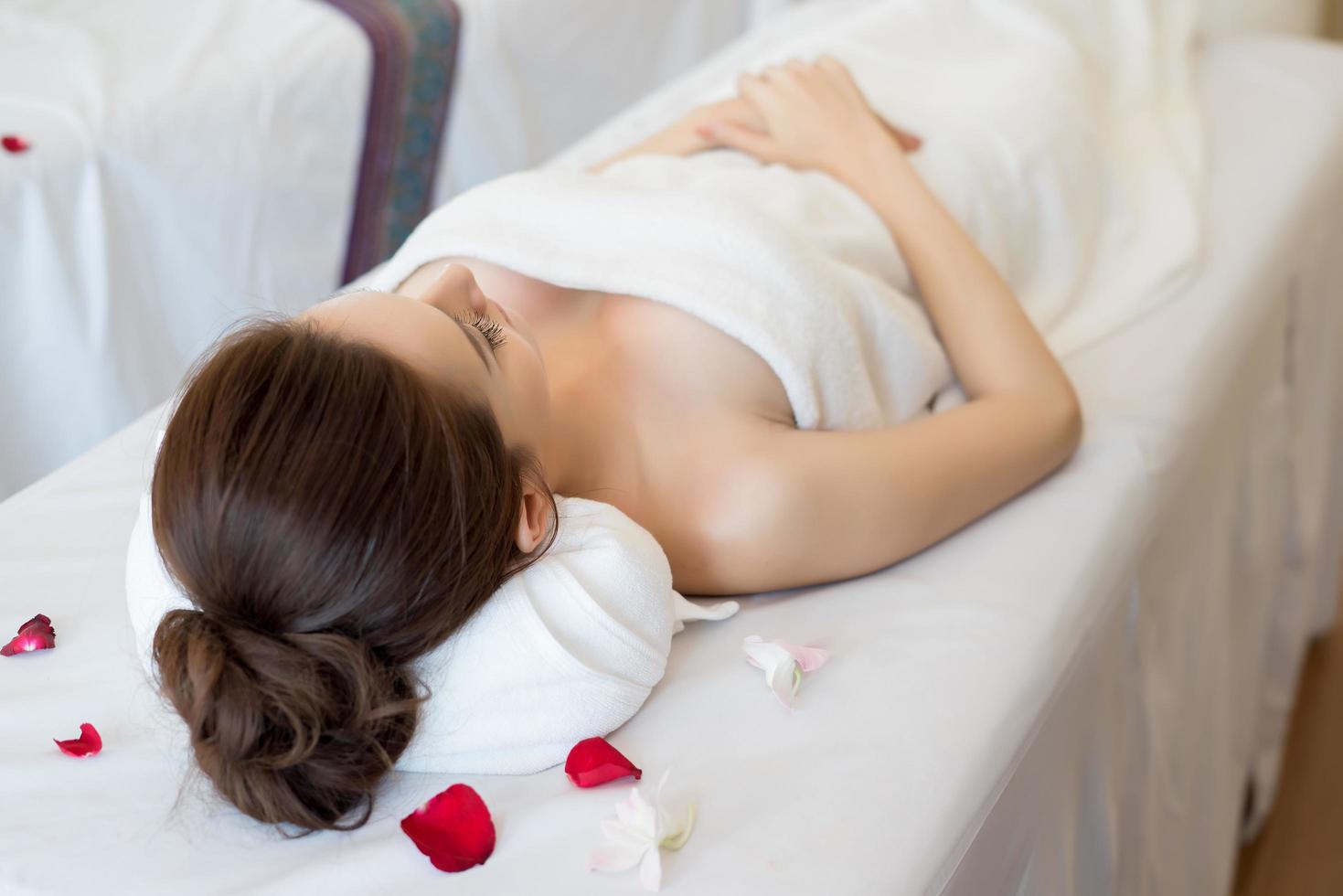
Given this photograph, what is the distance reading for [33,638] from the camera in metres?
0.85

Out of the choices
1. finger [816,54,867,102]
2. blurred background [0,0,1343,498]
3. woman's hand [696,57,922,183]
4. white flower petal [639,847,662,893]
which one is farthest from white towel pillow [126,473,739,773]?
blurred background [0,0,1343,498]

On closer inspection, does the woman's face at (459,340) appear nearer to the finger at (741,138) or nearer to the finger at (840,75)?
the finger at (741,138)

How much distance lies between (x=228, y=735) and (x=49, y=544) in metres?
0.40

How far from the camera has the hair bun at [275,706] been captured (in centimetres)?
64

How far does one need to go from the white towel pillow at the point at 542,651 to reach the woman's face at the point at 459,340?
0.09 m

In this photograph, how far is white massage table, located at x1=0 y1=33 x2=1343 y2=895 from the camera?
70 centimetres

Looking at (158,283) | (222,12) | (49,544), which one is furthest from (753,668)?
(222,12)

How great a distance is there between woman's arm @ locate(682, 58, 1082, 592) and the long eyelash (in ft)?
0.64

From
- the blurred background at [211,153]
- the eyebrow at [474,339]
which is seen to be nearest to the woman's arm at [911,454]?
the eyebrow at [474,339]

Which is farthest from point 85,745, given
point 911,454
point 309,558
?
point 911,454

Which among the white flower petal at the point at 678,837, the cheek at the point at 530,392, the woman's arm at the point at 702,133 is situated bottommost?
the white flower petal at the point at 678,837

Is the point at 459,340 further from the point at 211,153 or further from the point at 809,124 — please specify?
the point at 211,153

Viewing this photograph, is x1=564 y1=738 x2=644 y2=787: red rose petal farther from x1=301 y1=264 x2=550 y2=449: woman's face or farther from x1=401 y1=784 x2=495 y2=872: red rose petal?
x1=301 y1=264 x2=550 y2=449: woman's face

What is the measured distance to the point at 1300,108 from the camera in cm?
164
